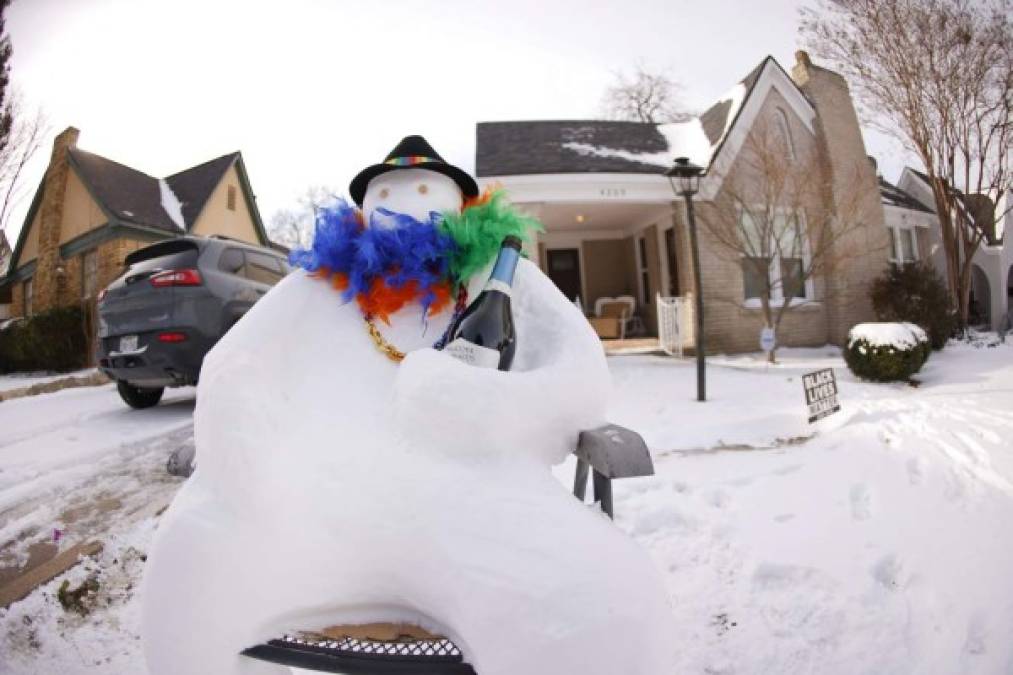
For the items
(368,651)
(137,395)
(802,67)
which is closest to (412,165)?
(368,651)

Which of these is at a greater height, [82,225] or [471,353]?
[82,225]

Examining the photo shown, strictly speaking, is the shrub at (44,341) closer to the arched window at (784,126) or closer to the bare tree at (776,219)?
the bare tree at (776,219)

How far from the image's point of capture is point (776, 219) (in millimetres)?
9172

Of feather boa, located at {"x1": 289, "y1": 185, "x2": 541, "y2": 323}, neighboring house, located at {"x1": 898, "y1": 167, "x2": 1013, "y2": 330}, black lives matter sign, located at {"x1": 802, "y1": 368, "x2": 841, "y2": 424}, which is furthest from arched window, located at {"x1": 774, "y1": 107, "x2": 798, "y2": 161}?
feather boa, located at {"x1": 289, "y1": 185, "x2": 541, "y2": 323}

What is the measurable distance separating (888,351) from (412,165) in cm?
750

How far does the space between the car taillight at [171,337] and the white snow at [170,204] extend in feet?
29.6

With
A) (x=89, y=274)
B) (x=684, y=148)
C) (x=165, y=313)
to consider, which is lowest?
(x=165, y=313)

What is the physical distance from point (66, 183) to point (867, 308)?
15537 mm

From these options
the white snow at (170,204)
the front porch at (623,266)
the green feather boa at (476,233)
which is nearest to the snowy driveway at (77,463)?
the green feather boa at (476,233)

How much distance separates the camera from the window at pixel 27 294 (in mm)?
5320

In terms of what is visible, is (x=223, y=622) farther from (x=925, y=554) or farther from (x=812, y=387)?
(x=812, y=387)

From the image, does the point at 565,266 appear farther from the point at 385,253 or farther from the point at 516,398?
the point at 516,398

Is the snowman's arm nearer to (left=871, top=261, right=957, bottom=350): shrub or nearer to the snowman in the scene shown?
the snowman

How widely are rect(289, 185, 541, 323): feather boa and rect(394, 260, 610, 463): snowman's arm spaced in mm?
371
